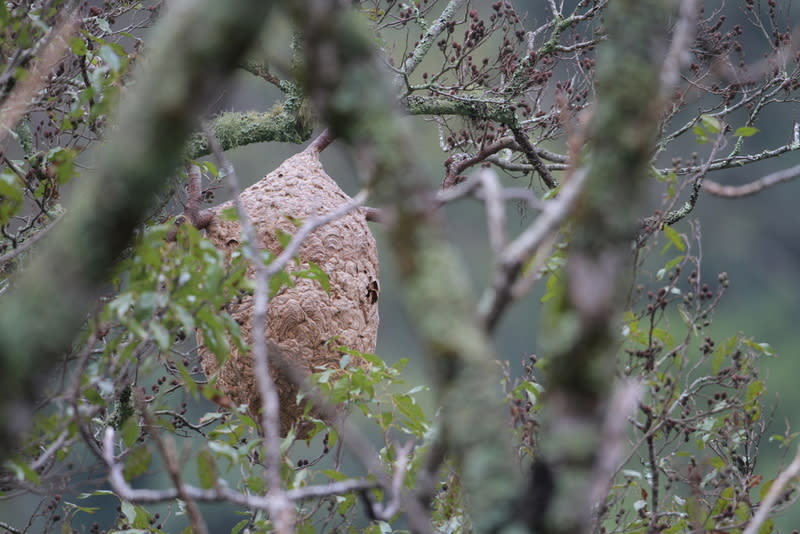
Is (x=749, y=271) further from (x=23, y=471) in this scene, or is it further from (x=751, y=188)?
(x=23, y=471)

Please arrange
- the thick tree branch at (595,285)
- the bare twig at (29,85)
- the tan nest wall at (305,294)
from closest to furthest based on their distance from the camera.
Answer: the thick tree branch at (595,285) → the bare twig at (29,85) → the tan nest wall at (305,294)

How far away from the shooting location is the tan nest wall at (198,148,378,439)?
9.12 feet

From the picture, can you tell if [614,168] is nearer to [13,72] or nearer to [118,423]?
[13,72]

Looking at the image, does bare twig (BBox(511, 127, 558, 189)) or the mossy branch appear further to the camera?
the mossy branch

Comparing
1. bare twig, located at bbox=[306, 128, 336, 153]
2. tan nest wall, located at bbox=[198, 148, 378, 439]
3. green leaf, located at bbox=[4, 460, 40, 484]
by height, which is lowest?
tan nest wall, located at bbox=[198, 148, 378, 439]

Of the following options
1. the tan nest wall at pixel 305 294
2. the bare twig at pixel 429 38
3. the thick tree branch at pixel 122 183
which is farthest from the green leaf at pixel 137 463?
the bare twig at pixel 429 38

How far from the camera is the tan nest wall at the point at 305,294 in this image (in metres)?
2.78

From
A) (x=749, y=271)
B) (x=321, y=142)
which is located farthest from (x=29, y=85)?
(x=749, y=271)

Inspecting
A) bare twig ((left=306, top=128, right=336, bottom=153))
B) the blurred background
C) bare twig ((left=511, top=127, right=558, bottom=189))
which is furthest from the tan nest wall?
the blurred background

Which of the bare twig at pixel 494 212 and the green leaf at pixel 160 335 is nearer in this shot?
the bare twig at pixel 494 212

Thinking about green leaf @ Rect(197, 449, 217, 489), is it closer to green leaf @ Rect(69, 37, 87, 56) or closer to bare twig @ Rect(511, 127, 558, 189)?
green leaf @ Rect(69, 37, 87, 56)

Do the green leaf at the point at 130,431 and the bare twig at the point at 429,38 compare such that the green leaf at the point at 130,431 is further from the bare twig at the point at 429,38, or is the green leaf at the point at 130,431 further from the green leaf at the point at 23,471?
the bare twig at the point at 429,38

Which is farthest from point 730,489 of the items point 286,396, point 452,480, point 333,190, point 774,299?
point 774,299

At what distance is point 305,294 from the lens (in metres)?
2.79
